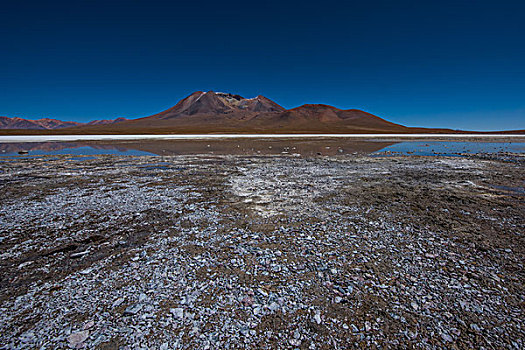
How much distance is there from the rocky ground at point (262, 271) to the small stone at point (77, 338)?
0.7 inches

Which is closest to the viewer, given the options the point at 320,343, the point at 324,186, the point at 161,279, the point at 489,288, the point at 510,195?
the point at 320,343

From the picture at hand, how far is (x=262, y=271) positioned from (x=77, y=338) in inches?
115

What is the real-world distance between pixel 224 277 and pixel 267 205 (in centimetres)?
406

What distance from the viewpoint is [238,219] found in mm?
7070

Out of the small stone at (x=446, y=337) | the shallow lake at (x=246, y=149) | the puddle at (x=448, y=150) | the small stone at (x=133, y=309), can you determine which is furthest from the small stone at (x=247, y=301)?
the puddle at (x=448, y=150)

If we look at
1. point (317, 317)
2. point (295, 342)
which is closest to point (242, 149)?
point (317, 317)

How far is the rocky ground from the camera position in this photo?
327cm

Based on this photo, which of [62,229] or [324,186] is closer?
[62,229]

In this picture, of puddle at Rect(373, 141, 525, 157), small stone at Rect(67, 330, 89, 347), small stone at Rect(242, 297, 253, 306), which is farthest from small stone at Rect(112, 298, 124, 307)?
puddle at Rect(373, 141, 525, 157)

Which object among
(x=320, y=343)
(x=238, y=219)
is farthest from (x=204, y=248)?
(x=320, y=343)

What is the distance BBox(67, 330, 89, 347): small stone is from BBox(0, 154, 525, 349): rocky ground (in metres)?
0.02

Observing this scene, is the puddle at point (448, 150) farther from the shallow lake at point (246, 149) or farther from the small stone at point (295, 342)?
the small stone at point (295, 342)

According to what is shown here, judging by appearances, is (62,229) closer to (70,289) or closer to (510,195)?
(70,289)

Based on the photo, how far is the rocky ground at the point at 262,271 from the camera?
3268 millimetres
